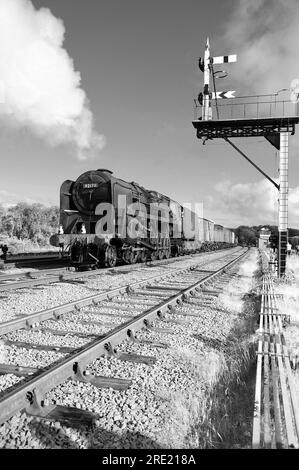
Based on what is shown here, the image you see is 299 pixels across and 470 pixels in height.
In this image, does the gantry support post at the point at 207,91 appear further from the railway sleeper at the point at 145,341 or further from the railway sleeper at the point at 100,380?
the railway sleeper at the point at 100,380

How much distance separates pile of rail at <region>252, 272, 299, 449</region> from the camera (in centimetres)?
257

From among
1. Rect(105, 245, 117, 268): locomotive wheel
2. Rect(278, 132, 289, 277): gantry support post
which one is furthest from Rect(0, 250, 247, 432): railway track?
Rect(105, 245, 117, 268): locomotive wheel

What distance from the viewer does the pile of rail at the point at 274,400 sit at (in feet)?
8.42

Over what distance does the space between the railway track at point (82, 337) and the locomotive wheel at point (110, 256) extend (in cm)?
510

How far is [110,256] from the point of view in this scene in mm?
15422

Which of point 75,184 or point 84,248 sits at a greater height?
point 75,184

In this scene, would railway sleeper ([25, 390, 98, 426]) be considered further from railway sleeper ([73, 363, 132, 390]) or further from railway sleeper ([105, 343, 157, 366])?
railway sleeper ([105, 343, 157, 366])

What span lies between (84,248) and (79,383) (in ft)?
36.5

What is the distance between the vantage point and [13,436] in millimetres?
2754

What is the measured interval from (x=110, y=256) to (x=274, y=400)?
12.6 m

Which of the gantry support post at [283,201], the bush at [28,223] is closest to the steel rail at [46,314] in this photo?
the gantry support post at [283,201]

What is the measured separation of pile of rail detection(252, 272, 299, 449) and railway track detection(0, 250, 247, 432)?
4.27 feet
